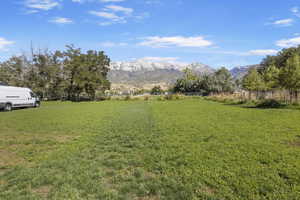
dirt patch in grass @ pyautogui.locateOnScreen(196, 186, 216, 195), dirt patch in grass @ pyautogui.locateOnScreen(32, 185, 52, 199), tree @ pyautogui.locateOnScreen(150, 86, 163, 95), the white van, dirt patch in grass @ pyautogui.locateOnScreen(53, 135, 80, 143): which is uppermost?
tree @ pyautogui.locateOnScreen(150, 86, 163, 95)

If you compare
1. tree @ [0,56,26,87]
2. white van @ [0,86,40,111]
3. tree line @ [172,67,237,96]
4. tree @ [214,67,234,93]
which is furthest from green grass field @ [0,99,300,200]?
tree @ [214,67,234,93]

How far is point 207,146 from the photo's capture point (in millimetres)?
5094

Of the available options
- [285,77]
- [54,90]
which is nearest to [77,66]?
[54,90]

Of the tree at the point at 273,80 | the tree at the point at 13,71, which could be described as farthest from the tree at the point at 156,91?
the tree at the point at 273,80

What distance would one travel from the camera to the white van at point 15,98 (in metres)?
16.0

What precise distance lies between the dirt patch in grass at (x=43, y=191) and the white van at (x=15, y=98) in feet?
53.9

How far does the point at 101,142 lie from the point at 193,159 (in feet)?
9.77

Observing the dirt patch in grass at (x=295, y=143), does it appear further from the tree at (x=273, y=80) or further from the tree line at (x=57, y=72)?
the tree line at (x=57, y=72)

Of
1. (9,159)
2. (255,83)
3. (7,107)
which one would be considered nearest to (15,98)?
(7,107)

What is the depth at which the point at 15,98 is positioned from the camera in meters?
17.3

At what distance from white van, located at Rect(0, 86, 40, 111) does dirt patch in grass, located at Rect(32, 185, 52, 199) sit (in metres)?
16.4

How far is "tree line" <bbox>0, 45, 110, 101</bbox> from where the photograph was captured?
3344 cm

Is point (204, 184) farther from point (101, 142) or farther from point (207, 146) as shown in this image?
point (101, 142)

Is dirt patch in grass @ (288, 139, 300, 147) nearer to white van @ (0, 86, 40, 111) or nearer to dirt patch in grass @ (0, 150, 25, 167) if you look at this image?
dirt patch in grass @ (0, 150, 25, 167)
